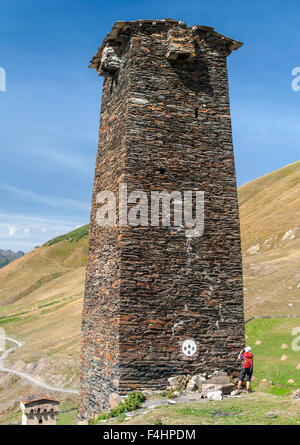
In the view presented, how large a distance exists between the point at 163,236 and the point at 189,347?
330 centimetres

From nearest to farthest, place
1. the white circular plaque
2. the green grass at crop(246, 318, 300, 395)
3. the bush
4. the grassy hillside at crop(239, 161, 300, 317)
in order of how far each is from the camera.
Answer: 1. the bush
2. the white circular plaque
3. the green grass at crop(246, 318, 300, 395)
4. the grassy hillside at crop(239, 161, 300, 317)

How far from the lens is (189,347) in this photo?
11734 millimetres

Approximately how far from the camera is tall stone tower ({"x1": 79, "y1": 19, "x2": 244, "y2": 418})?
11.5m

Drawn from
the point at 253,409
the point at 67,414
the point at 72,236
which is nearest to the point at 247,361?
the point at 253,409

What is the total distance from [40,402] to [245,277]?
2054 centimetres

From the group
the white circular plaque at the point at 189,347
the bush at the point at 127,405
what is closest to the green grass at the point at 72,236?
the white circular plaque at the point at 189,347

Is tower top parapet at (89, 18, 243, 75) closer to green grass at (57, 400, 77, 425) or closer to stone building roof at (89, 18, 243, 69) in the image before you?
stone building roof at (89, 18, 243, 69)

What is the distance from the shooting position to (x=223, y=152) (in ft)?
43.9

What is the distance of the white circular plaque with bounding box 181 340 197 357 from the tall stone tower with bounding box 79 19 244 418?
3cm

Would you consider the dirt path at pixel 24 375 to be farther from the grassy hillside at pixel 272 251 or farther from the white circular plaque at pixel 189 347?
the white circular plaque at pixel 189 347

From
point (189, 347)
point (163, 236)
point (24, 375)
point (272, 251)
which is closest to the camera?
point (189, 347)

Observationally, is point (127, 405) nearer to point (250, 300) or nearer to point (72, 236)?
point (250, 300)

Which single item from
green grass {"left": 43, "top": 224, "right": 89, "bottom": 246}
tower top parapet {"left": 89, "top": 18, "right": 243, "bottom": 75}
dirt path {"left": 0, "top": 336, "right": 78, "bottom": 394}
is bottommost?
dirt path {"left": 0, "top": 336, "right": 78, "bottom": 394}

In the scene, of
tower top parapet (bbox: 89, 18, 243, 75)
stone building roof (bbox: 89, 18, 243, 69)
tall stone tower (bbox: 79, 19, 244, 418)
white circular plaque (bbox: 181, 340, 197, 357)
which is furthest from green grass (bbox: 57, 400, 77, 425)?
stone building roof (bbox: 89, 18, 243, 69)
